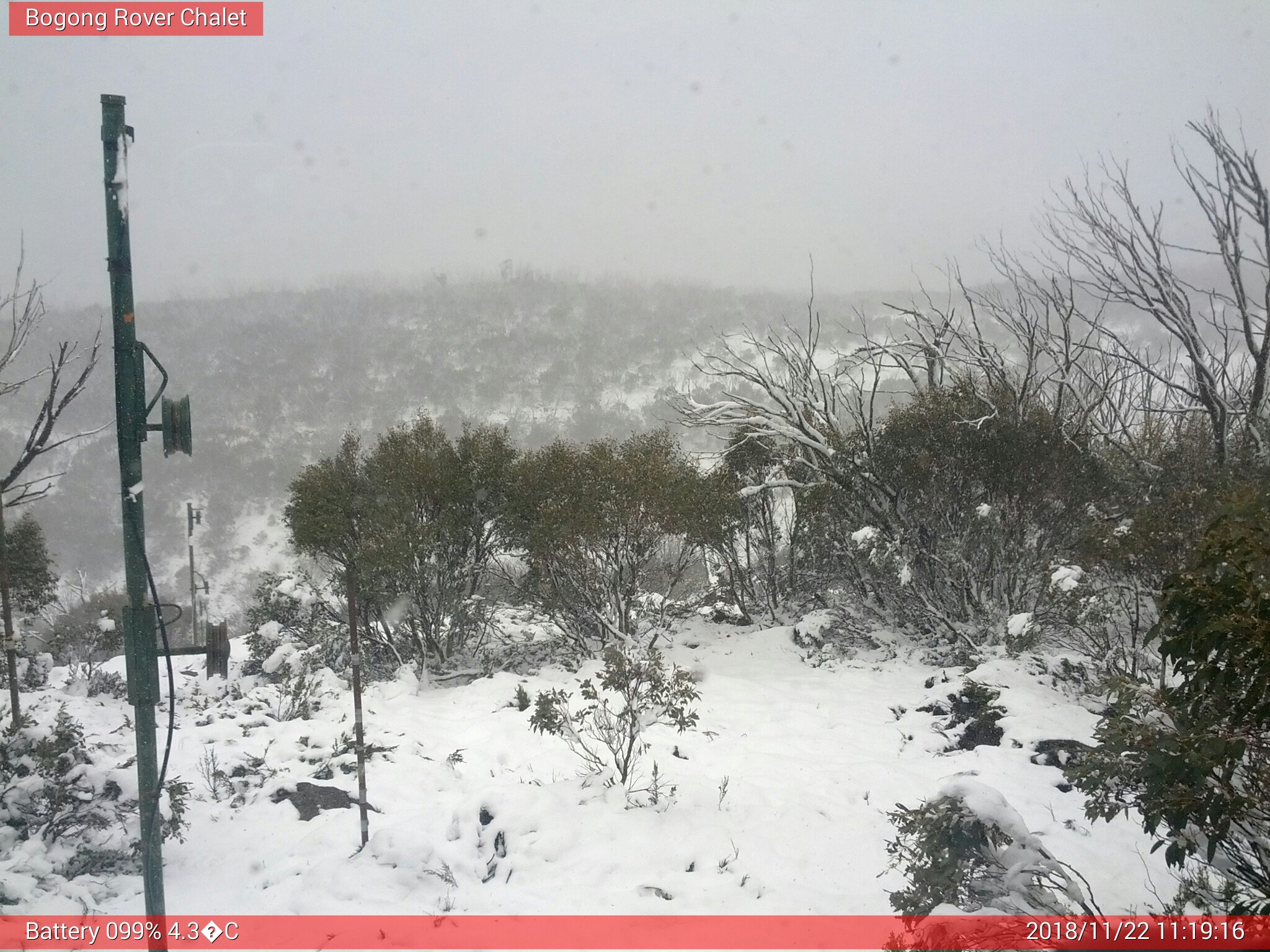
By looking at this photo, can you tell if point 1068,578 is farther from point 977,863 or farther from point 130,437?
point 130,437

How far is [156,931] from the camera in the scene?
9.59ft

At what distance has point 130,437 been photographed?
2.84m

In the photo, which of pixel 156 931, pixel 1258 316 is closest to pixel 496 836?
pixel 156 931

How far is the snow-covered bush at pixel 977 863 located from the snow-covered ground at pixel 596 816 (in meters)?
0.88

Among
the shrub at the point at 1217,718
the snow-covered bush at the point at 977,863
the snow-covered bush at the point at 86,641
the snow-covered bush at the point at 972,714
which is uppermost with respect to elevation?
the shrub at the point at 1217,718

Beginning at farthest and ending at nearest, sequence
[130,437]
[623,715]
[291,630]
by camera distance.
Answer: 1. [291,630]
2. [623,715]
3. [130,437]

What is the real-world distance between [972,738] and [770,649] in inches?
183

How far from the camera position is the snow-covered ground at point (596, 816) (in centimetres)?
413

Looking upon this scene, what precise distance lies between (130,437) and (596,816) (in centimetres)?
369

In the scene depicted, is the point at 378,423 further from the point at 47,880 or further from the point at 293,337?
the point at 47,880

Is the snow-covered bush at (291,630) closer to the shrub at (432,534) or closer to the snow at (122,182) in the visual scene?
the shrub at (432,534)

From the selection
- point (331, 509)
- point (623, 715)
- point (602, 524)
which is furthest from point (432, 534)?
point (623, 715)

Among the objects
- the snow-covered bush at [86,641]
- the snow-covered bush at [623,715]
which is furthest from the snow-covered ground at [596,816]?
the snow-covered bush at [86,641]

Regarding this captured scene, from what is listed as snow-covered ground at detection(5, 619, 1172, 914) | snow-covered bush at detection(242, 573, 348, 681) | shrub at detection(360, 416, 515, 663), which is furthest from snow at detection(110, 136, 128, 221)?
shrub at detection(360, 416, 515, 663)
